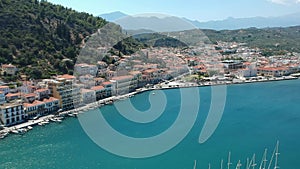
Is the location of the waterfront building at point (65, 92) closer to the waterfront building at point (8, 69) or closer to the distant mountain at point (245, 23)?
the waterfront building at point (8, 69)

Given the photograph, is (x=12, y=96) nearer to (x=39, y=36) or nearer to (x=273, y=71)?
(x=39, y=36)

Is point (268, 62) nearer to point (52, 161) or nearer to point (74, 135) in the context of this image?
point (74, 135)

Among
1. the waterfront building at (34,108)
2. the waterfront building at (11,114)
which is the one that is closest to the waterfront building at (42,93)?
the waterfront building at (34,108)

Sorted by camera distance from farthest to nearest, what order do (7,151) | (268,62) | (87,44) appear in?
(268,62)
(87,44)
(7,151)

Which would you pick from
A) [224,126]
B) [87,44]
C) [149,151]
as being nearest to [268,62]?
[87,44]

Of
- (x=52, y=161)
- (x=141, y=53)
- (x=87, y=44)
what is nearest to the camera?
(x=52, y=161)

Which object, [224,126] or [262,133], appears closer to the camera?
[262,133]

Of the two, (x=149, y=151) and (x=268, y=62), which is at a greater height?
(x=268, y=62)
